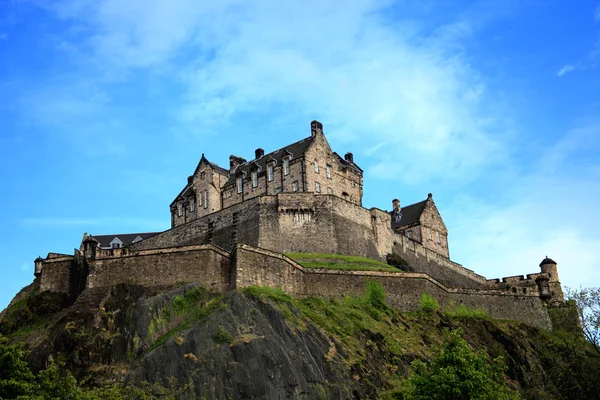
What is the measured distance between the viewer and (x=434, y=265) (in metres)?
80.1

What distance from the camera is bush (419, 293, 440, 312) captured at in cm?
6369

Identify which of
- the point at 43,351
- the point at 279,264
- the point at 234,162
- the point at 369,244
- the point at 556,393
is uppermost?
the point at 234,162

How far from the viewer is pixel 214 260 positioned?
56500 mm

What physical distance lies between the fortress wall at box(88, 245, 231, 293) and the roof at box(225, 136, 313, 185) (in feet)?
64.9

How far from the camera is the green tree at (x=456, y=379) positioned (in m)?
41.2

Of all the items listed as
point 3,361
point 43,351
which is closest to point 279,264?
point 43,351

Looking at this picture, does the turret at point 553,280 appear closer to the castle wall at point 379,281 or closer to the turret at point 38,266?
the castle wall at point 379,281

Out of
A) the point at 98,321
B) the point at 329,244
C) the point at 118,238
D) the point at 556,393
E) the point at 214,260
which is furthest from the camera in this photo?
the point at 118,238

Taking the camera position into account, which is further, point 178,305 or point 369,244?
point 369,244

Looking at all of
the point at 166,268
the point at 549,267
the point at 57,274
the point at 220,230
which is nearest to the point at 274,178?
the point at 220,230

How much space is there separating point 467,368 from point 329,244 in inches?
1088

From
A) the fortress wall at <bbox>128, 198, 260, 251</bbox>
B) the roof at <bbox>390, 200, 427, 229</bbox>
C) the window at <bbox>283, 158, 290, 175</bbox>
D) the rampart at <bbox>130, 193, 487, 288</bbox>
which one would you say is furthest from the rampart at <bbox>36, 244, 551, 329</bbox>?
the roof at <bbox>390, 200, 427, 229</bbox>

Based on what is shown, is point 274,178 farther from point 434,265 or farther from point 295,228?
point 434,265

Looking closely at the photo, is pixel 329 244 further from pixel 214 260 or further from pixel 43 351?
pixel 43 351
